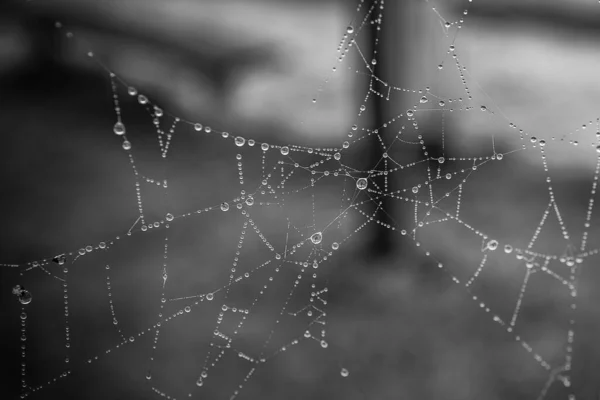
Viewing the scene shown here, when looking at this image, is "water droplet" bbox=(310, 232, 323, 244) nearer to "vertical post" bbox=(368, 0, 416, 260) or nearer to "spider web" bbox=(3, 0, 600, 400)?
"spider web" bbox=(3, 0, 600, 400)

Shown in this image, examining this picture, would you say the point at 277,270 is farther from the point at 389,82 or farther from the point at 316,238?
the point at 389,82

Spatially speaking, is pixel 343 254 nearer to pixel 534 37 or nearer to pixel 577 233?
pixel 577 233

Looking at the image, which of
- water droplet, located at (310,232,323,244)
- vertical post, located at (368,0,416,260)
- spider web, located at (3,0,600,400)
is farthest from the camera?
vertical post, located at (368,0,416,260)

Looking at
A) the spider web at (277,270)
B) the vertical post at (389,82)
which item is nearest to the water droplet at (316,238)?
the spider web at (277,270)

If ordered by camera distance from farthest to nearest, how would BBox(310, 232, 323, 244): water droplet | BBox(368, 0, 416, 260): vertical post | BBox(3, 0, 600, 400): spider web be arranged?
BBox(368, 0, 416, 260): vertical post, BBox(3, 0, 600, 400): spider web, BBox(310, 232, 323, 244): water droplet

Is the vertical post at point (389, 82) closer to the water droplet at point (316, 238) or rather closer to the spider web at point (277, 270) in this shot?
the spider web at point (277, 270)

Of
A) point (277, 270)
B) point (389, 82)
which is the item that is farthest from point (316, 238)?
point (389, 82)

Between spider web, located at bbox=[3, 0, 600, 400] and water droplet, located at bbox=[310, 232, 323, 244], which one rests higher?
water droplet, located at bbox=[310, 232, 323, 244]

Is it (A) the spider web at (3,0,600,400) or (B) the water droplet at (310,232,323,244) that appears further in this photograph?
(A) the spider web at (3,0,600,400)

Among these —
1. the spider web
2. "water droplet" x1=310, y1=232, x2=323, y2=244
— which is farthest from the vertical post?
"water droplet" x1=310, y1=232, x2=323, y2=244
